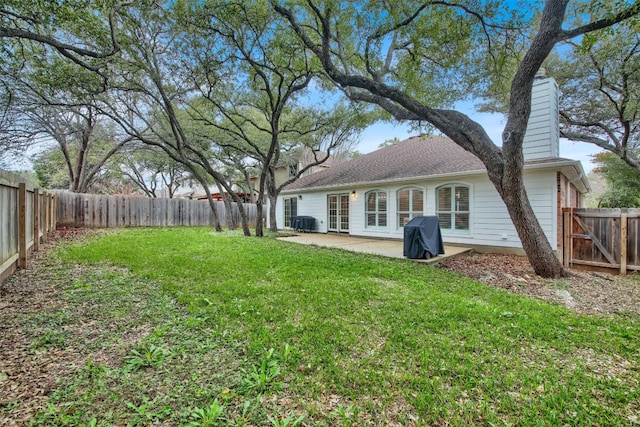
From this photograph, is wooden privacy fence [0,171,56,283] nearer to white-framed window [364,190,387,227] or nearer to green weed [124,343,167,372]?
green weed [124,343,167,372]

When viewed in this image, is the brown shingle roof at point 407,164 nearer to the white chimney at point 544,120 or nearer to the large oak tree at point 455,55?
the white chimney at point 544,120

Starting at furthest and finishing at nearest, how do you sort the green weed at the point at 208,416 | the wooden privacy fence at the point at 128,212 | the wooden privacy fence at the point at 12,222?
the wooden privacy fence at the point at 128,212 → the wooden privacy fence at the point at 12,222 → the green weed at the point at 208,416

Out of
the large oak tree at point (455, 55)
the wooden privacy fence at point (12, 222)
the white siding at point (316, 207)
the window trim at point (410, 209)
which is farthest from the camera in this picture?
the white siding at point (316, 207)

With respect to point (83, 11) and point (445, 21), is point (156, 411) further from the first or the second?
point (445, 21)

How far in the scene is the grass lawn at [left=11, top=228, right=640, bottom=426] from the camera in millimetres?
1779

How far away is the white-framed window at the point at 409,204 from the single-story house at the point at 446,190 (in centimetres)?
3

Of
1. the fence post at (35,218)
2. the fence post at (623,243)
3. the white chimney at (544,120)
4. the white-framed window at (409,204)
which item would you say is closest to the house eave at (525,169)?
the white-framed window at (409,204)

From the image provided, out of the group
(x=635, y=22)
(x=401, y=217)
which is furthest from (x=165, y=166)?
(x=635, y=22)

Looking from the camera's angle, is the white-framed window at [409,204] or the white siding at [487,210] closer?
the white siding at [487,210]

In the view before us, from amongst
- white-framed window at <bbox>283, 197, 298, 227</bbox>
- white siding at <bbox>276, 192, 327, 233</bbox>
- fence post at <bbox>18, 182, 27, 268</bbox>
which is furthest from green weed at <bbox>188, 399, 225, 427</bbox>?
white-framed window at <bbox>283, 197, 298, 227</bbox>

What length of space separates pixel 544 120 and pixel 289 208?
36.7 ft

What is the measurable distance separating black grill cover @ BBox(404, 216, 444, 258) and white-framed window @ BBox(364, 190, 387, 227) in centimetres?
369

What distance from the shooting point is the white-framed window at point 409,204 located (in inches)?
383

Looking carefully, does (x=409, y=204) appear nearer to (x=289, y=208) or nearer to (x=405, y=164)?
(x=405, y=164)
